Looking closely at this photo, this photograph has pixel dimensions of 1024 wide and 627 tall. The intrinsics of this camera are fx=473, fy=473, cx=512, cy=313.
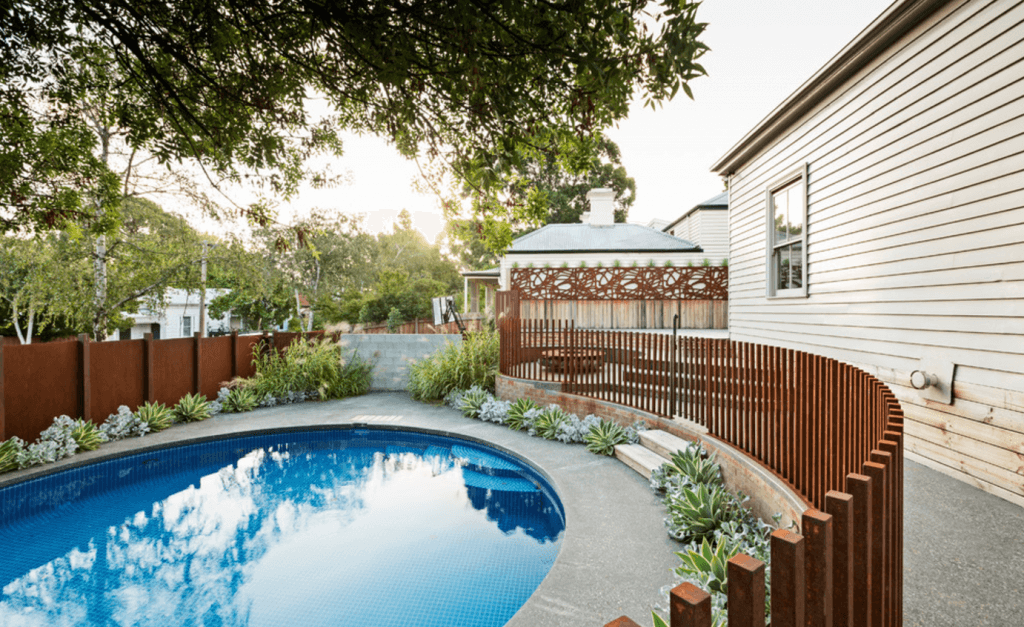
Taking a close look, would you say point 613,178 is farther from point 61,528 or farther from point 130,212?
point 61,528

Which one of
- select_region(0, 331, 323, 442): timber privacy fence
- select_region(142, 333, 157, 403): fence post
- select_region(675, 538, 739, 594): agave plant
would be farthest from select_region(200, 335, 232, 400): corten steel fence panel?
select_region(675, 538, 739, 594): agave plant

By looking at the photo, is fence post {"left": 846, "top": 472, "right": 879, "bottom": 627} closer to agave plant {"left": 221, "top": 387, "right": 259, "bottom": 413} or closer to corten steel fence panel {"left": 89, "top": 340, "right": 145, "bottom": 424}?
corten steel fence panel {"left": 89, "top": 340, "right": 145, "bottom": 424}

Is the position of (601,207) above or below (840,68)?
above

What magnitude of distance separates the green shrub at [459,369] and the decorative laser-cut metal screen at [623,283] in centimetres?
409

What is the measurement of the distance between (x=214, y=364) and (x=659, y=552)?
33.2 feet

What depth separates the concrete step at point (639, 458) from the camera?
5.44 m

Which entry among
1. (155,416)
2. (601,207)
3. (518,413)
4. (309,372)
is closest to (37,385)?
(155,416)

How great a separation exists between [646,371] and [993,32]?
476 cm

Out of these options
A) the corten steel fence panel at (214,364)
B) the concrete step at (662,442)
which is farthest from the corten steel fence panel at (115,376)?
the concrete step at (662,442)

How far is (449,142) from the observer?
4.32m

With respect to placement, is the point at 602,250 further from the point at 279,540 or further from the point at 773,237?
the point at 279,540

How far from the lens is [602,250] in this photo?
1836 centimetres

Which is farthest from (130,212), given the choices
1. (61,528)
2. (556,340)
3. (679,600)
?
(679,600)

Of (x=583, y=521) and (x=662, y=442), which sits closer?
(x=583, y=521)
